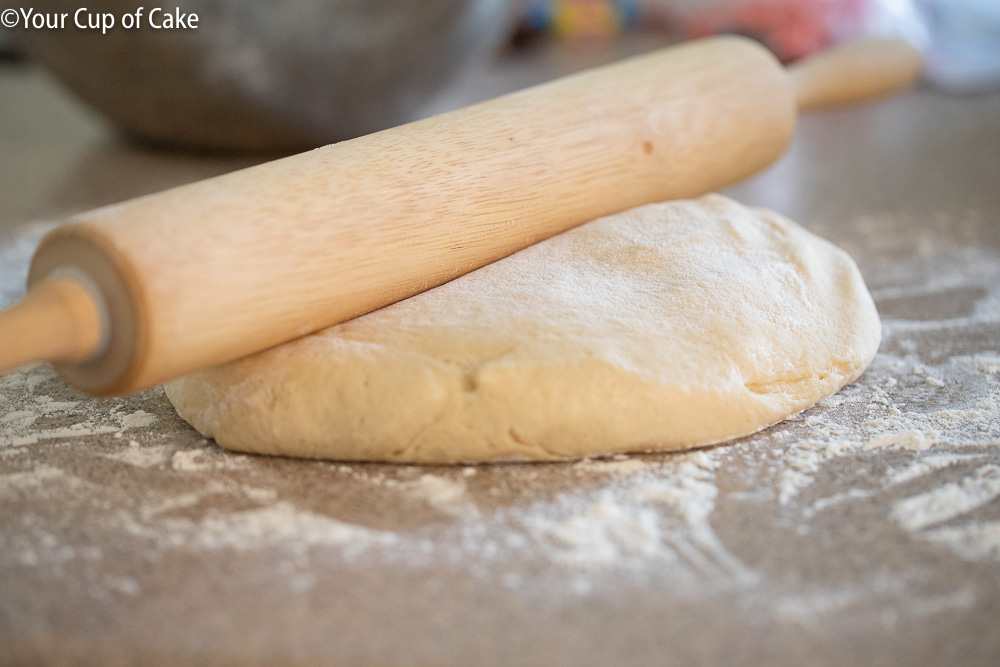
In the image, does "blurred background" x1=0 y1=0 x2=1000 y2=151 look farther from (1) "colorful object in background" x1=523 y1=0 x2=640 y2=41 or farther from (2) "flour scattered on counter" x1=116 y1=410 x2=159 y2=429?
(1) "colorful object in background" x1=523 y1=0 x2=640 y2=41

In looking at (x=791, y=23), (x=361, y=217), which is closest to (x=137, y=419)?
(x=361, y=217)

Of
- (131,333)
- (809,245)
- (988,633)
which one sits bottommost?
(988,633)

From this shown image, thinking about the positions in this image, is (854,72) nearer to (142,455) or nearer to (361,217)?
(361,217)

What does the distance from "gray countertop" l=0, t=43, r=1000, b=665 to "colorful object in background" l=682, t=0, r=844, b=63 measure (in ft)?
7.50

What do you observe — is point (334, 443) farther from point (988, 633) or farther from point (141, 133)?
point (141, 133)

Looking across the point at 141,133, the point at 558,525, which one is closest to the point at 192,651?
the point at 558,525

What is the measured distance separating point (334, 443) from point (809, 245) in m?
0.77

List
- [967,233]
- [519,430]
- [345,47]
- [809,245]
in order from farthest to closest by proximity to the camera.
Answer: [345,47] → [967,233] → [809,245] → [519,430]

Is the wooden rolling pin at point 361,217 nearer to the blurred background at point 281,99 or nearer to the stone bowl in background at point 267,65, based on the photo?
the blurred background at point 281,99

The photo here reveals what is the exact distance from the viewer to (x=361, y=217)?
1.10 meters

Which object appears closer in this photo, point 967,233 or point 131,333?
point 131,333

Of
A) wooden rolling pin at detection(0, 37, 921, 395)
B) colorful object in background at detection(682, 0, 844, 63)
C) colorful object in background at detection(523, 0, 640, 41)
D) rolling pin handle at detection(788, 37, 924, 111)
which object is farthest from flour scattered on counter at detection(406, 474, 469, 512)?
colorful object in background at detection(523, 0, 640, 41)

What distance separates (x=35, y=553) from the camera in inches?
35.5

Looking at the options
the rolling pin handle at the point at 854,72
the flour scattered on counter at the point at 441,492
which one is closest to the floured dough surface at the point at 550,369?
the flour scattered on counter at the point at 441,492
